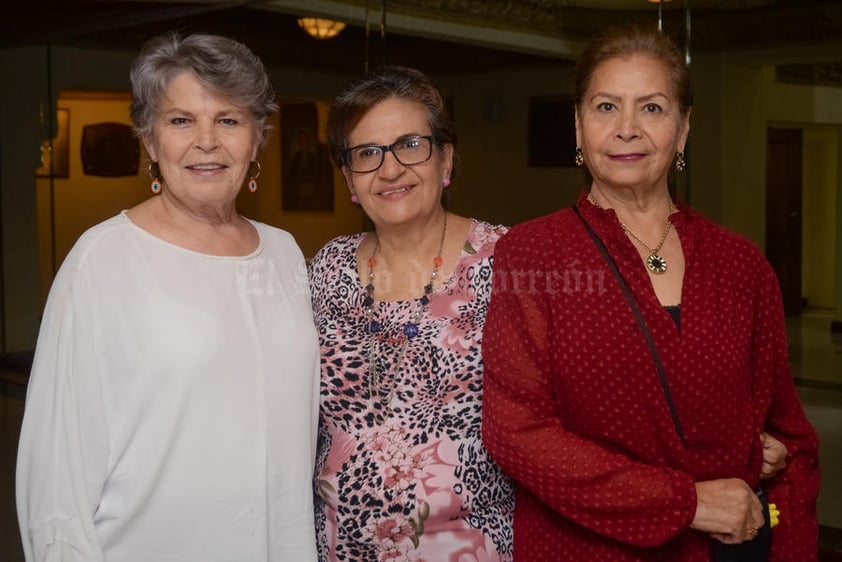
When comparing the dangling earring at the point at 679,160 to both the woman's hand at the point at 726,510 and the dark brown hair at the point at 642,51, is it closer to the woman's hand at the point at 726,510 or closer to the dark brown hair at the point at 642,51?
the dark brown hair at the point at 642,51

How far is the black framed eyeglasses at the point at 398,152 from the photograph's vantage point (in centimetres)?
222

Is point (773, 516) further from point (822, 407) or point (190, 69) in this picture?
point (822, 407)

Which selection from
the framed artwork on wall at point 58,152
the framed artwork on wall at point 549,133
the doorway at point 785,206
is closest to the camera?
the doorway at point 785,206

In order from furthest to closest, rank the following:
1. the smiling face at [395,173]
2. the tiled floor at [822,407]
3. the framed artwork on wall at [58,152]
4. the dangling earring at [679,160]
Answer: the framed artwork on wall at [58,152] < the tiled floor at [822,407] < the smiling face at [395,173] < the dangling earring at [679,160]

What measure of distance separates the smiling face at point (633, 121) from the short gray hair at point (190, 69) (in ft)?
2.46

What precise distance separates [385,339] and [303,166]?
4.34 m

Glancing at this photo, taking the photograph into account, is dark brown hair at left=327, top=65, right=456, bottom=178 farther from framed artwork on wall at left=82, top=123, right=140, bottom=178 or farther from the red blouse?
framed artwork on wall at left=82, top=123, right=140, bottom=178

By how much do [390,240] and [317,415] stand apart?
1.52 ft

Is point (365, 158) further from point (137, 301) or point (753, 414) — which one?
point (753, 414)

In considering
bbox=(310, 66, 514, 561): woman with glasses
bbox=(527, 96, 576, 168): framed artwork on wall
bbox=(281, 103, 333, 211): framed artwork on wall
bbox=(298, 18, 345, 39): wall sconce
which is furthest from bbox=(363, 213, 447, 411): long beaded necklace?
bbox=(298, 18, 345, 39): wall sconce

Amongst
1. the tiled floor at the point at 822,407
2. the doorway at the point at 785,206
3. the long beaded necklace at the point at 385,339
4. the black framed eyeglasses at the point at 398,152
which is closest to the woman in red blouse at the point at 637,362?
the long beaded necklace at the point at 385,339

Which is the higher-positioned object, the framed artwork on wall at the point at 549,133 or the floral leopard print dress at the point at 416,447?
the framed artwork on wall at the point at 549,133

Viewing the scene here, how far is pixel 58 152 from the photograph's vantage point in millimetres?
8961

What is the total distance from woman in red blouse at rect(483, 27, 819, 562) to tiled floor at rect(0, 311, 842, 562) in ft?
6.86
